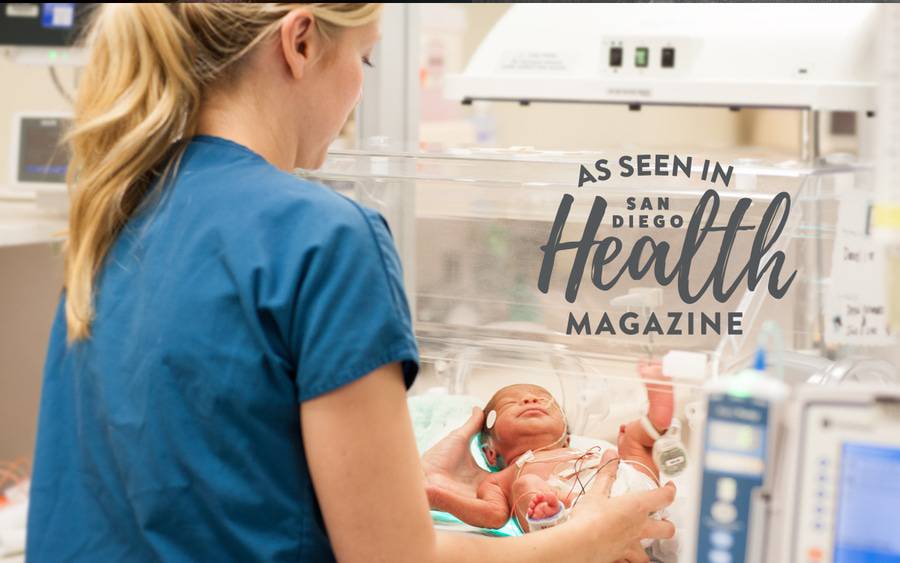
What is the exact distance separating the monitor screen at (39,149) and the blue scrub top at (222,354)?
1681mm

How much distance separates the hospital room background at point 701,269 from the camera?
625 mm

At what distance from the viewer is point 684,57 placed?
5.30 ft

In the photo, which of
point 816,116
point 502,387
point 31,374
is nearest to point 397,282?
point 502,387

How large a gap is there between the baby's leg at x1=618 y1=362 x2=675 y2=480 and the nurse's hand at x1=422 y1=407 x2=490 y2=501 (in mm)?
183

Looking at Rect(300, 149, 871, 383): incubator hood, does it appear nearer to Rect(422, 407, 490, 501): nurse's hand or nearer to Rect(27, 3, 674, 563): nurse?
Rect(422, 407, 490, 501): nurse's hand

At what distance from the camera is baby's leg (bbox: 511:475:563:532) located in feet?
3.76

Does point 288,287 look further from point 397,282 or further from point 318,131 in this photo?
point 318,131

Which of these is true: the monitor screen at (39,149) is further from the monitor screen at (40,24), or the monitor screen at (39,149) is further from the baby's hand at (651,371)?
the baby's hand at (651,371)

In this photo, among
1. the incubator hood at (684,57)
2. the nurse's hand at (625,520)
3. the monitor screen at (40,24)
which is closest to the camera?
the nurse's hand at (625,520)

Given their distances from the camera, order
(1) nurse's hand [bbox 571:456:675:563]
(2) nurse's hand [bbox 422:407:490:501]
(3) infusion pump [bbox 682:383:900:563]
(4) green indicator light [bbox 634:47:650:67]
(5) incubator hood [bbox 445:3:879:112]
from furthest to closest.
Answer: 1. (4) green indicator light [bbox 634:47:650:67]
2. (5) incubator hood [bbox 445:3:879:112]
3. (2) nurse's hand [bbox 422:407:490:501]
4. (1) nurse's hand [bbox 571:456:675:563]
5. (3) infusion pump [bbox 682:383:900:563]

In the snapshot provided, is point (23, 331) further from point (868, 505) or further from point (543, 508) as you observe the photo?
point (868, 505)

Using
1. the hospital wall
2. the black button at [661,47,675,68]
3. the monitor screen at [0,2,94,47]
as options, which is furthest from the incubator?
the hospital wall

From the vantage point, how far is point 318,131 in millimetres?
968

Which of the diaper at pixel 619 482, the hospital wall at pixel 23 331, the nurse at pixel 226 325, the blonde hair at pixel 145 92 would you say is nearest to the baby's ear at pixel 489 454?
the diaper at pixel 619 482
